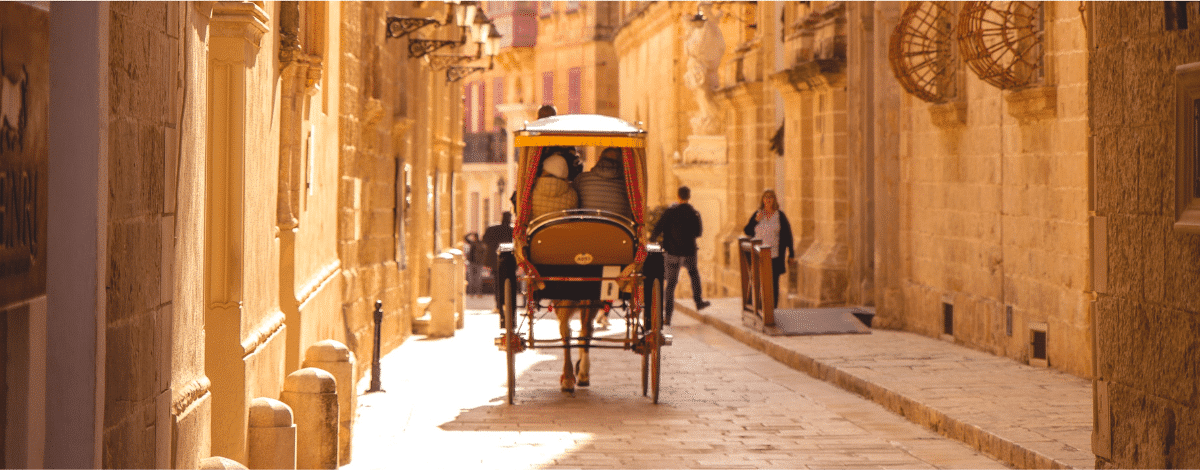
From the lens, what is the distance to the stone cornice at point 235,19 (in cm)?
607

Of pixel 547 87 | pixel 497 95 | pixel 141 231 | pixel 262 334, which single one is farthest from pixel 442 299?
pixel 497 95

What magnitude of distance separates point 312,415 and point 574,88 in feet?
137

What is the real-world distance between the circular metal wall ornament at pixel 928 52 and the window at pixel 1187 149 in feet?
25.6

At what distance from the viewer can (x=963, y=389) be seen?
10.3 m

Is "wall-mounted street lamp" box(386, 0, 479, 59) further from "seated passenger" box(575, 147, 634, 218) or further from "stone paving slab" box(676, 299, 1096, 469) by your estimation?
"seated passenger" box(575, 147, 634, 218)

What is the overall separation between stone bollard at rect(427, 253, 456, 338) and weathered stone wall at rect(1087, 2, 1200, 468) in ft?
39.0

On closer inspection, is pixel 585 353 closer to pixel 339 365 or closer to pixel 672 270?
pixel 339 365

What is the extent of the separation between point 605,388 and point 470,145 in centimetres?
4017

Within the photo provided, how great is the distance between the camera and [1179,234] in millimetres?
5598

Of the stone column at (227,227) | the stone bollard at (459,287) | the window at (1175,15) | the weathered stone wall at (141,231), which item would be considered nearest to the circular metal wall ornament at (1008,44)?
the window at (1175,15)

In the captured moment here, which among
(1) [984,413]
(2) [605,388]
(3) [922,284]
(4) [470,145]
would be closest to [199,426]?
(1) [984,413]

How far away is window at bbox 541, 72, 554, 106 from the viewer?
5000 cm

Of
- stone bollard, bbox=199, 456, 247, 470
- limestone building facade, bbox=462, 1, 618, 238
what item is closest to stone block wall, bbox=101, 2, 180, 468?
stone bollard, bbox=199, 456, 247, 470

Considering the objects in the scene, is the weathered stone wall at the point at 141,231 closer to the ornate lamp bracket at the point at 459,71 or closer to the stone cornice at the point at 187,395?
the stone cornice at the point at 187,395
